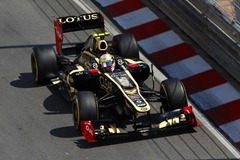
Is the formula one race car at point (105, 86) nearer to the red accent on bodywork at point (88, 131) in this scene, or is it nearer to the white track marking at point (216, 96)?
the red accent on bodywork at point (88, 131)

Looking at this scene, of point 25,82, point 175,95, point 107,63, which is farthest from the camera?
point 25,82

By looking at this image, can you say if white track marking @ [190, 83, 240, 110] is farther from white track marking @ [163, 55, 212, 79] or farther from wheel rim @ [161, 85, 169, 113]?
wheel rim @ [161, 85, 169, 113]

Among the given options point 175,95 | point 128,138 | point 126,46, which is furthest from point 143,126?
point 126,46

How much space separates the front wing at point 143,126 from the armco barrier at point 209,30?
235 centimetres

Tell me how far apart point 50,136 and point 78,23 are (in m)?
3.15

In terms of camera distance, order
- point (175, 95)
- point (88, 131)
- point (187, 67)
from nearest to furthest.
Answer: point (88, 131), point (175, 95), point (187, 67)

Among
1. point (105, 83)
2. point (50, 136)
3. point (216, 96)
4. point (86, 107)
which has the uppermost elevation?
point (105, 83)

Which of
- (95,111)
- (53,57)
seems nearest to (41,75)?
(53,57)

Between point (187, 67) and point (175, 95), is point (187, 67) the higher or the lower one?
the lower one

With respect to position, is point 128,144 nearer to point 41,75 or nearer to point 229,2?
point 41,75

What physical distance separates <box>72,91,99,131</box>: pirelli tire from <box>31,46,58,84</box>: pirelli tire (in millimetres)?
1880

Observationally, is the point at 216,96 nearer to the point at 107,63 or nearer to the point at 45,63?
the point at 107,63

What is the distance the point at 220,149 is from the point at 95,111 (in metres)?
2.40

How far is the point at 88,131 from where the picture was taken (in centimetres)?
1460
